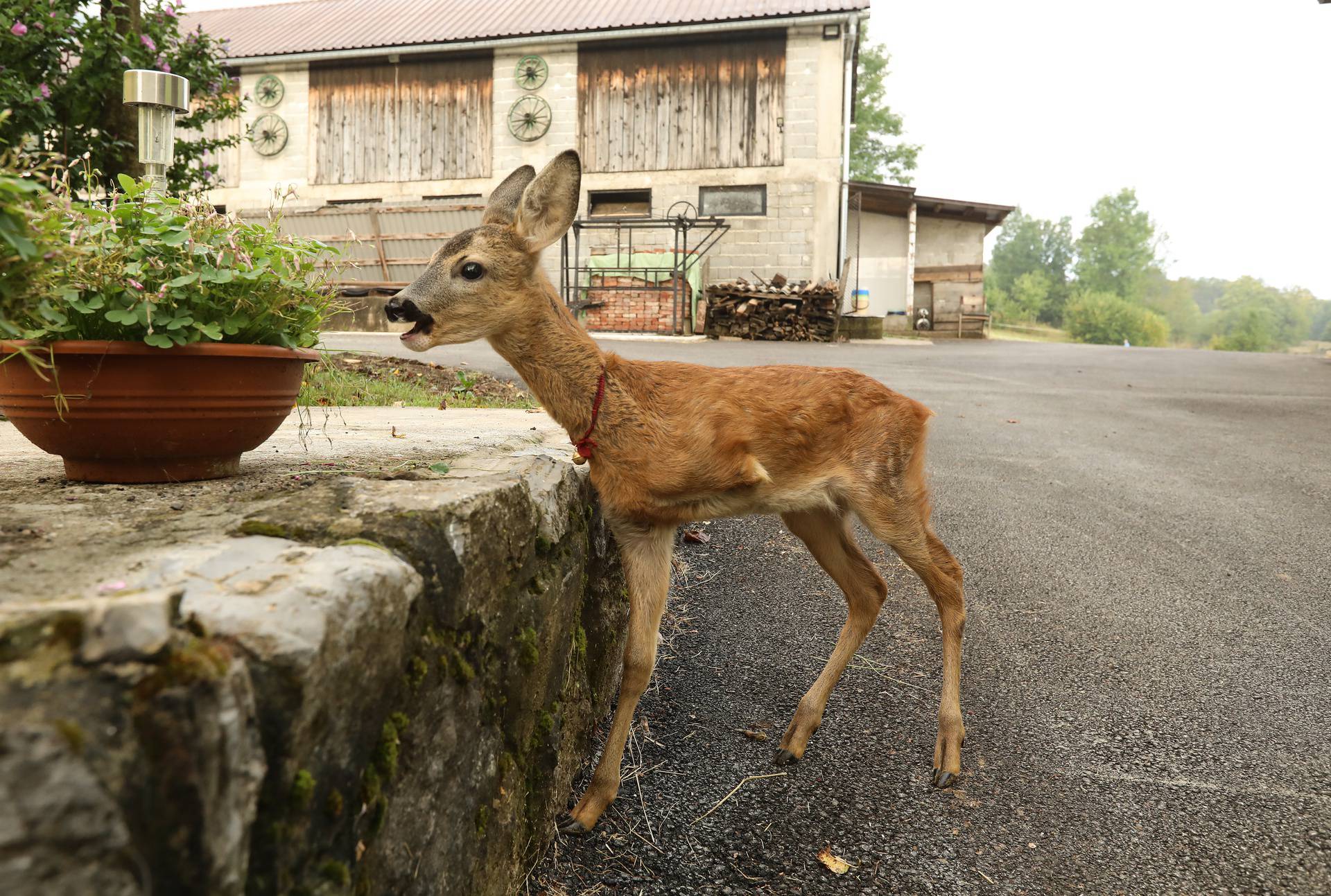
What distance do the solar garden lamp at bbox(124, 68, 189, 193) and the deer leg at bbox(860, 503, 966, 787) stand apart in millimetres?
5258

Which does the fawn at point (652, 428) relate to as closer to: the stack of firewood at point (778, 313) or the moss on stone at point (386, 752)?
the moss on stone at point (386, 752)

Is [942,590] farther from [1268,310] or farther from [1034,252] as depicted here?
[1268,310]

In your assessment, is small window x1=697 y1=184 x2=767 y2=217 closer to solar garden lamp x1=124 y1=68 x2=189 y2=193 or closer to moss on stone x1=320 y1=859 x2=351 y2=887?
solar garden lamp x1=124 y1=68 x2=189 y2=193

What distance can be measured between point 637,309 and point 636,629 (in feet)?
54.0

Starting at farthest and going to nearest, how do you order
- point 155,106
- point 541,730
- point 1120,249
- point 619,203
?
point 1120,249 → point 619,203 → point 155,106 → point 541,730

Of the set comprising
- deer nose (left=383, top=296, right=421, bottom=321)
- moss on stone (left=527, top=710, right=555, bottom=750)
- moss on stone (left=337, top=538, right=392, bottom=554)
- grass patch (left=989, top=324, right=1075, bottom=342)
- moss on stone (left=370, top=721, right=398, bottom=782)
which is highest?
grass patch (left=989, top=324, right=1075, bottom=342)

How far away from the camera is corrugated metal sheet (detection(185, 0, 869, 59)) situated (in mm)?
21891

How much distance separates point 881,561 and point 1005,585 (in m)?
0.66

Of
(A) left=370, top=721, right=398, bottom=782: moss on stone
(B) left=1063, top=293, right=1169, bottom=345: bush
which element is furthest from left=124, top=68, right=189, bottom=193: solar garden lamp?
(B) left=1063, top=293, right=1169, bottom=345: bush

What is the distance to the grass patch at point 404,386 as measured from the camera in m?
6.63

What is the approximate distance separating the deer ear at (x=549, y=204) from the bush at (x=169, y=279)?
74cm

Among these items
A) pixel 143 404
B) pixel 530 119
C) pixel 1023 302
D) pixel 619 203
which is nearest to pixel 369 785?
pixel 143 404

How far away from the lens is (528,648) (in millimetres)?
2479

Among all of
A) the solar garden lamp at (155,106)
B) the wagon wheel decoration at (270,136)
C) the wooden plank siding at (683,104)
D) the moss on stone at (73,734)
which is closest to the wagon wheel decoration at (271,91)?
the wagon wheel decoration at (270,136)
